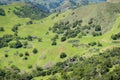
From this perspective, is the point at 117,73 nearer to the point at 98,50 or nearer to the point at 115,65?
the point at 115,65

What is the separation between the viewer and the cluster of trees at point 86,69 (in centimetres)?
14259

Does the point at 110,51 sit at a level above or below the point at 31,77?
above

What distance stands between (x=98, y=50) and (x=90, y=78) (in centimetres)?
5018

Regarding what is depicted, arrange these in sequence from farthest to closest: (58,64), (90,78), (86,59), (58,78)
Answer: (58,64) < (86,59) < (58,78) < (90,78)

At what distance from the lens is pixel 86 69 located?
156750mm

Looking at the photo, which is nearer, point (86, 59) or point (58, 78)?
point (58, 78)

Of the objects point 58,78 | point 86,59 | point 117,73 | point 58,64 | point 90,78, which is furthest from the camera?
point 58,64

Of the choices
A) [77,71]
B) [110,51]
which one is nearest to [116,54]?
[110,51]

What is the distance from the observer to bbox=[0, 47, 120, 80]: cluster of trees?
142587 mm

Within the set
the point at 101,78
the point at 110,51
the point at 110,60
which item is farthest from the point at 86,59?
the point at 101,78

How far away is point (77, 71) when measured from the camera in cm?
16175

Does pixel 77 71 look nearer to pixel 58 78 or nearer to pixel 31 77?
pixel 58 78

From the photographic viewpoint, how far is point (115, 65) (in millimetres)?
148875

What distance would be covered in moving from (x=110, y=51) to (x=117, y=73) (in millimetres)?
43235
